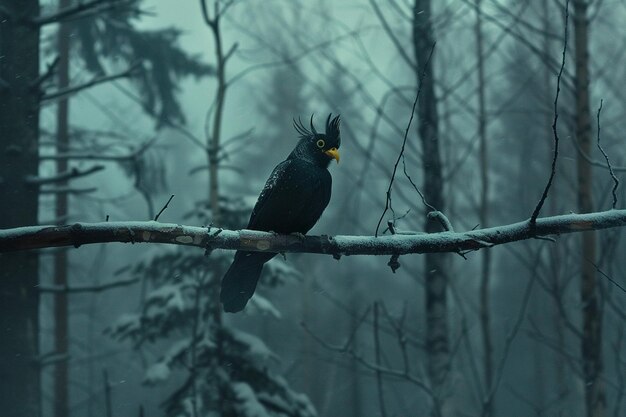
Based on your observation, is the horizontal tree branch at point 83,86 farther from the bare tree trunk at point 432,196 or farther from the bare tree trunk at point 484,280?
the bare tree trunk at point 484,280

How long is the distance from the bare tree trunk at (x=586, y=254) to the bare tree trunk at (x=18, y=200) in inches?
197

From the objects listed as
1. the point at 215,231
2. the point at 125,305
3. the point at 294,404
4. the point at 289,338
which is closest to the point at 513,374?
the point at 289,338

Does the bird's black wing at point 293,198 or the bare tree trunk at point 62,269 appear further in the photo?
the bare tree trunk at point 62,269

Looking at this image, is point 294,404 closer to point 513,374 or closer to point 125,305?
point 513,374

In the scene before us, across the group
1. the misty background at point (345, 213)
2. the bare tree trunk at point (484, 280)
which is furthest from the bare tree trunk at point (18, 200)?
the bare tree trunk at point (484, 280)

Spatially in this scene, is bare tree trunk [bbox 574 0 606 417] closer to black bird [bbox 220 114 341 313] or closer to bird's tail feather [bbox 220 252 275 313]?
black bird [bbox 220 114 341 313]

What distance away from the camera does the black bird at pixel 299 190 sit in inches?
166

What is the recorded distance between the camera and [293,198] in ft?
14.1

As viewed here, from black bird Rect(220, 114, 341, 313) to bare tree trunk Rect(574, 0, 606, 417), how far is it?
9.72 feet

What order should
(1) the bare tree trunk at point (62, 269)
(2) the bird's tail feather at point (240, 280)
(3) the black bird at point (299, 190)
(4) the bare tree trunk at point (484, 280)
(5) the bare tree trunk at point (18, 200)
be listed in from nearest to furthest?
1. (2) the bird's tail feather at point (240, 280)
2. (3) the black bird at point (299, 190)
3. (5) the bare tree trunk at point (18, 200)
4. (4) the bare tree trunk at point (484, 280)
5. (1) the bare tree trunk at point (62, 269)

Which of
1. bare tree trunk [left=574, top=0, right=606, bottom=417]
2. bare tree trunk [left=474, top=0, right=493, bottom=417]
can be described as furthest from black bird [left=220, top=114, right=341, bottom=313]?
bare tree trunk [left=574, top=0, right=606, bottom=417]

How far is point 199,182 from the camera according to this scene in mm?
31016

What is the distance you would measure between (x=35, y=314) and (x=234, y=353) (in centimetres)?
253

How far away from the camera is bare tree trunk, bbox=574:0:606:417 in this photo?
6.39 m
